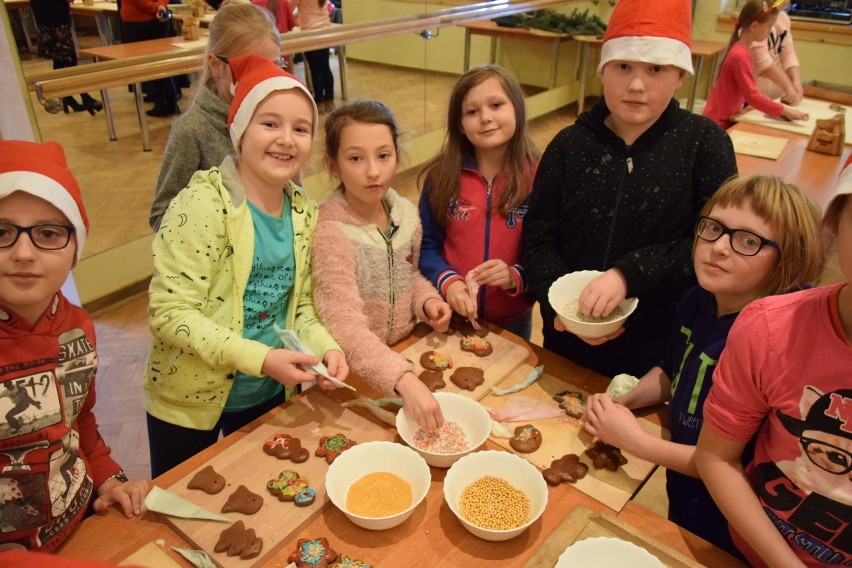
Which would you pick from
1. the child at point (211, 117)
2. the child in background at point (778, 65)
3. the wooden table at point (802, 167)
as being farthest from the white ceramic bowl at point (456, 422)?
the child in background at point (778, 65)

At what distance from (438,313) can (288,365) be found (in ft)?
1.54

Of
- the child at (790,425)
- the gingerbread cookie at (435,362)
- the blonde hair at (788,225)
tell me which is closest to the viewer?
the child at (790,425)

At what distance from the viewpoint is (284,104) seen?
1.28m

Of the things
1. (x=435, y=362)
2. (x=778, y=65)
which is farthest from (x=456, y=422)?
(x=778, y=65)

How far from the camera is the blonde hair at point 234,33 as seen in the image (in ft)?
5.59

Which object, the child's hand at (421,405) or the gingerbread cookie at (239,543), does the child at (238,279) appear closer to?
the child's hand at (421,405)

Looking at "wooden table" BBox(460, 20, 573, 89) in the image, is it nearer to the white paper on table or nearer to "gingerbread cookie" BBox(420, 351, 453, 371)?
"gingerbread cookie" BBox(420, 351, 453, 371)

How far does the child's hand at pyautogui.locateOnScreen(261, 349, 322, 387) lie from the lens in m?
1.20

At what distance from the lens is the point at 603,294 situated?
1.35 metres

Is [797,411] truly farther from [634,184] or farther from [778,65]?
[778,65]

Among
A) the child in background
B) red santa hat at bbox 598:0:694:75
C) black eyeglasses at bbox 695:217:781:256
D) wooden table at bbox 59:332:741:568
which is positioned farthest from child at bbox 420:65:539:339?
the child in background

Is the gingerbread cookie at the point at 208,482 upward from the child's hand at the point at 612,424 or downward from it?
downward

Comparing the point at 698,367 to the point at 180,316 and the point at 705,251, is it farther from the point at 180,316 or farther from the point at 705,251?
the point at 180,316

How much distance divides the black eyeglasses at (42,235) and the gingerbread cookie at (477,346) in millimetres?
905
